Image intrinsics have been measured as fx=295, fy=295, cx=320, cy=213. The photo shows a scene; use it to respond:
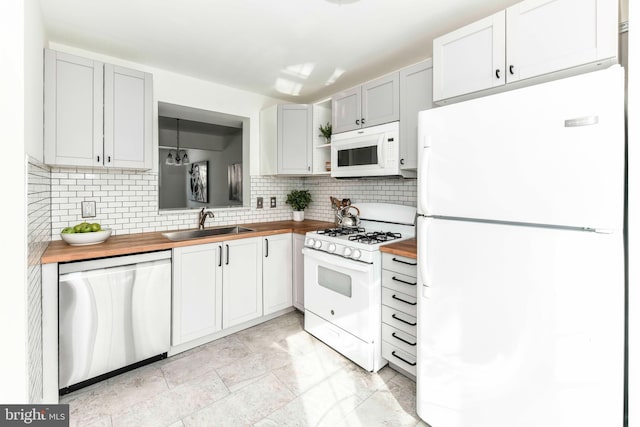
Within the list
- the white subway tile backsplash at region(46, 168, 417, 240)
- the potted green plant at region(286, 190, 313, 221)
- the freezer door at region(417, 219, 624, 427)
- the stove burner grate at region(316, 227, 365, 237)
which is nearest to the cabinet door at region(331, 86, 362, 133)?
the white subway tile backsplash at region(46, 168, 417, 240)

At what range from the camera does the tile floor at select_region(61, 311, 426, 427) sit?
5.91ft

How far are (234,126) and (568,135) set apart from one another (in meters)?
3.55

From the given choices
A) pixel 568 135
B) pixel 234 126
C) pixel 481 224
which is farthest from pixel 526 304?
pixel 234 126

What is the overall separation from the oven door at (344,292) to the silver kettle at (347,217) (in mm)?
530

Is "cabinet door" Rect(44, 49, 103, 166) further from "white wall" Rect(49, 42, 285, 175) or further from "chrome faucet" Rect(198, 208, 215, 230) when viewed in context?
"chrome faucet" Rect(198, 208, 215, 230)

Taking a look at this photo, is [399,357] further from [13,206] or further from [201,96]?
[201,96]

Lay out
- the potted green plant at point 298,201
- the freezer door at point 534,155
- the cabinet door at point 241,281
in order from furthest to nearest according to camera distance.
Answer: the potted green plant at point 298,201
the cabinet door at point 241,281
the freezer door at point 534,155

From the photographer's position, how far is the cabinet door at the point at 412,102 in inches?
89.6

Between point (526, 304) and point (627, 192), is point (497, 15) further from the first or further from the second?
point (526, 304)

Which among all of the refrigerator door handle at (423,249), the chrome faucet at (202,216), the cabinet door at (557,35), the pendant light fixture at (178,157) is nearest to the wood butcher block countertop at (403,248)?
the refrigerator door handle at (423,249)

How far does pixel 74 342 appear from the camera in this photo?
1962 millimetres

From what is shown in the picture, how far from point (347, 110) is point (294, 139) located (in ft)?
2.41

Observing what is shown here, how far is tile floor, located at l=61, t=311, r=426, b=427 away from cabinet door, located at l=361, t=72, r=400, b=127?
6.81ft

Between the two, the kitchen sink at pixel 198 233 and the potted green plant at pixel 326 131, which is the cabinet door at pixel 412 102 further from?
the kitchen sink at pixel 198 233
